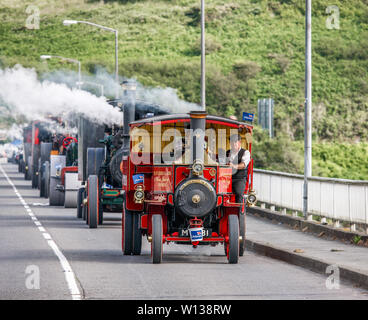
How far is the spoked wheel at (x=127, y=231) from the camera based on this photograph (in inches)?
683

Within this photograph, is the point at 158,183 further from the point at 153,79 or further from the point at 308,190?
the point at 153,79

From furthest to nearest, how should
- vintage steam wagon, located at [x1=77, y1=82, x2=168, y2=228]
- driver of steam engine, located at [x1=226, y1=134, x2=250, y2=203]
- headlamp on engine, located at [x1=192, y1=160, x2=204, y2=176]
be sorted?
vintage steam wagon, located at [x1=77, y1=82, x2=168, y2=228]
driver of steam engine, located at [x1=226, y1=134, x2=250, y2=203]
headlamp on engine, located at [x1=192, y1=160, x2=204, y2=176]

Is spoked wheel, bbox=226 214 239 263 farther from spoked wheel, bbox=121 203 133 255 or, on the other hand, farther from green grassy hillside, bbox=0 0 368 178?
green grassy hillside, bbox=0 0 368 178

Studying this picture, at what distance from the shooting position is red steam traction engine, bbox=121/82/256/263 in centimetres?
1617

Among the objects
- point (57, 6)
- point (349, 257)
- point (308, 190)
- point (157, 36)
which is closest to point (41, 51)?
point (157, 36)

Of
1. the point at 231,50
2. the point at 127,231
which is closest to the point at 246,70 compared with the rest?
the point at 231,50

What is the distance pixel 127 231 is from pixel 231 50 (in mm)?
85189

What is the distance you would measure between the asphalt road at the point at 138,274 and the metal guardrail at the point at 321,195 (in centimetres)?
281

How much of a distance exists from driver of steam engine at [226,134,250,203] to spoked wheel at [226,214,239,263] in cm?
66

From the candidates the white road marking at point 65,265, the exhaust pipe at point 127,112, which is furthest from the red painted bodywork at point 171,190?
the exhaust pipe at point 127,112

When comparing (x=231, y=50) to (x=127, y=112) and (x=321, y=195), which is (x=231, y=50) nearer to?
(x=127, y=112)

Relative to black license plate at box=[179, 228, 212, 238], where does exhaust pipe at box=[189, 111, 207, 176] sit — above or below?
above

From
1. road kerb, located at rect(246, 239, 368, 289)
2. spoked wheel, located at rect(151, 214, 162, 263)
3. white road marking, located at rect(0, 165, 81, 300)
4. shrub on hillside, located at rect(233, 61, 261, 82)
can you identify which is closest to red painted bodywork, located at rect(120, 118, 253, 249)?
spoked wheel, located at rect(151, 214, 162, 263)
